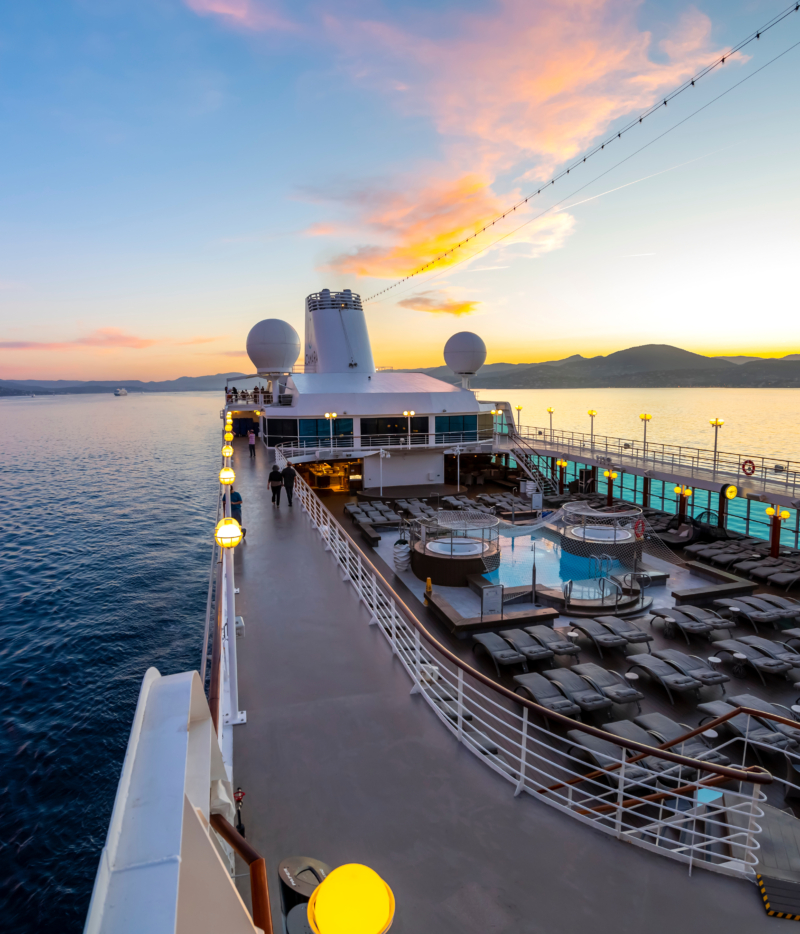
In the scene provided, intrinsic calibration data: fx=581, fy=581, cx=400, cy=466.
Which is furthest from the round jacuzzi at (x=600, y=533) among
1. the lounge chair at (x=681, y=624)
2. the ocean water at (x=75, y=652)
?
the ocean water at (x=75, y=652)

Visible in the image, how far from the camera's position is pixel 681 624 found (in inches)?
396

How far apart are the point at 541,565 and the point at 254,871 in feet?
42.3

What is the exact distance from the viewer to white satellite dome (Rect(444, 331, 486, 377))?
31.8 meters

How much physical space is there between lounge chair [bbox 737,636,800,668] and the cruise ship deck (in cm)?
639

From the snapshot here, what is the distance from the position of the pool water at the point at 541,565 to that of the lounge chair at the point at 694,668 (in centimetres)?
364

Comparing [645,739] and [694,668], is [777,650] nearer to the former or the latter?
[694,668]

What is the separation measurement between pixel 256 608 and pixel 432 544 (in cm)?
658

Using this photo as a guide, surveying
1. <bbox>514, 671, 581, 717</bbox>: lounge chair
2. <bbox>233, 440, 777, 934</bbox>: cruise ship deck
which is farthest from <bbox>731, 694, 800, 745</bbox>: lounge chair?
<bbox>233, 440, 777, 934</bbox>: cruise ship deck

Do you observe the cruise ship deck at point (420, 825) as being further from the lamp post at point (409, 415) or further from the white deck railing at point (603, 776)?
the lamp post at point (409, 415)

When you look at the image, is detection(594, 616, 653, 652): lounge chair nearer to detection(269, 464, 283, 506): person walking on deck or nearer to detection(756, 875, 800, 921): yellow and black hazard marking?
detection(756, 875, 800, 921): yellow and black hazard marking

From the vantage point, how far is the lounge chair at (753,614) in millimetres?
10438

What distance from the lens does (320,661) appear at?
19.6 ft

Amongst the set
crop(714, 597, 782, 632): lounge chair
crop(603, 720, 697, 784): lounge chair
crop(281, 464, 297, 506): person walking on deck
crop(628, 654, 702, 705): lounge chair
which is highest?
crop(281, 464, 297, 506): person walking on deck

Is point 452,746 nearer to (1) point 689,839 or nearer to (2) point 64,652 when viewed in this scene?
(1) point 689,839
